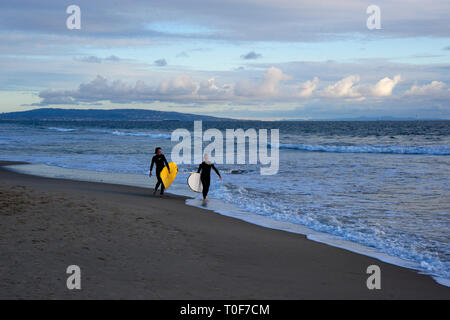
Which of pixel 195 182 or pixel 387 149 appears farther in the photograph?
pixel 387 149

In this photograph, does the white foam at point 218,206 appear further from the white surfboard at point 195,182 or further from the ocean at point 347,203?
the white surfboard at point 195,182

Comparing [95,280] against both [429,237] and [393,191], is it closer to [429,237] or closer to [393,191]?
[429,237]

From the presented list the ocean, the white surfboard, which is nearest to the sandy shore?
the ocean

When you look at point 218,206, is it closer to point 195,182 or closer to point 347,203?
point 195,182

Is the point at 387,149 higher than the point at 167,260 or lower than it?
higher

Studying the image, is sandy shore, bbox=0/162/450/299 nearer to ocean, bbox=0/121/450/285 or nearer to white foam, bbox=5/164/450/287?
white foam, bbox=5/164/450/287

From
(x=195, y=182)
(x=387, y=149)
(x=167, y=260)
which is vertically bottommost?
(x=167, y=260)

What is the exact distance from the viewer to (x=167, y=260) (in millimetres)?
6340

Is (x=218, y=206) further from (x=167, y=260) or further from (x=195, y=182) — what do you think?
(x=167, y=260)

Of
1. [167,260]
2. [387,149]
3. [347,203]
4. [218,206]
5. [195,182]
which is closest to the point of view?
[167,260]

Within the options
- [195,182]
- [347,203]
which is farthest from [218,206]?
[347,203]

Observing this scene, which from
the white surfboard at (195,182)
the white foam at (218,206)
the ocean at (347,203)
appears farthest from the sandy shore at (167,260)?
the white surfboard at (195,182)

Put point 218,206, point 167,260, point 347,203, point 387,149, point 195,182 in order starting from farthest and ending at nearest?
1. point 387,149
2. point 195,182
3. point 347,203
4. point 218,206
5. point 167,260

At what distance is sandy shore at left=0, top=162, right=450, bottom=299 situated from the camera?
516 centimetres
